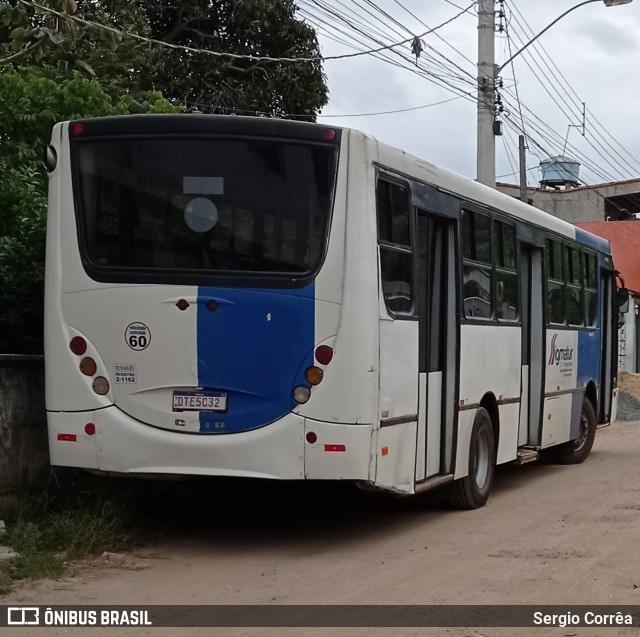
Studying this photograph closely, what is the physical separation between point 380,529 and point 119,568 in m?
2.66

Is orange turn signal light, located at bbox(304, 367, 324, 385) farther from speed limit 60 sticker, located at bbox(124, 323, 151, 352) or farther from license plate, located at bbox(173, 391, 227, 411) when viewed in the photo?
speed limit 60 sticker, located at bbox(124, 323, 151, 352)

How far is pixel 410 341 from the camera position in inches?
384

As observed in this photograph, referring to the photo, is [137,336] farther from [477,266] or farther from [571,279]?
[571,279]

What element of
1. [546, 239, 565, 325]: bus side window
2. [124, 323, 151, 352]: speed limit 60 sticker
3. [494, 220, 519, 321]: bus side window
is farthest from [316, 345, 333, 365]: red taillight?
[546, 239, 565, 325]: bus side window

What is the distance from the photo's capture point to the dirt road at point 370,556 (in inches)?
297

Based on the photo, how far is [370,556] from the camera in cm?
904

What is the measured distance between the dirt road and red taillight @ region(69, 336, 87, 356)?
1.51m

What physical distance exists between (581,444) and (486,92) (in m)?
7.74

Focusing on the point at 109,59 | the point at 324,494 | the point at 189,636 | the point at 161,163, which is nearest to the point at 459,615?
the point at 189,636

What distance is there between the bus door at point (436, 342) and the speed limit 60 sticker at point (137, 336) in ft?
7.58

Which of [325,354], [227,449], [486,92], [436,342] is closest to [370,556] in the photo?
[227,449]

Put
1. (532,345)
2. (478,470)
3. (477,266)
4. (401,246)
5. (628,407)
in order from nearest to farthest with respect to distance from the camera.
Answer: (401,246), (477,266), (478,470), (532,345), (628,407)

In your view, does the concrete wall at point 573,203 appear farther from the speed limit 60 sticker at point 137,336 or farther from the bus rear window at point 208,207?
the speed limit 60 sticker at point 137,336

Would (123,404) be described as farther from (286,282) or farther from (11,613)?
(11,613)
